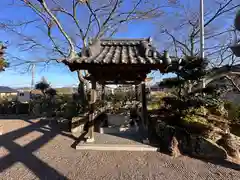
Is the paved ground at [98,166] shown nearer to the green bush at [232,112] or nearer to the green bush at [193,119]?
the green bush at [193,119]

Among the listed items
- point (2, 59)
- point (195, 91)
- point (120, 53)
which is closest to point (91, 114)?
point (120, 53)

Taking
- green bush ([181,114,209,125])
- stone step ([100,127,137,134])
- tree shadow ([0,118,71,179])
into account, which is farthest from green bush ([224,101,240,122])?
tree shadow ([0,118,71,179])

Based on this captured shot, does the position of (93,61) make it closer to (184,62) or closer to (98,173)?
(98,173)

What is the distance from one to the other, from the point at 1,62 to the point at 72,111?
599 centimetres

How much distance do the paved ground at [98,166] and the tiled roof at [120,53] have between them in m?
1.91

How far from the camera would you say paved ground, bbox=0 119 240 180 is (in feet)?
11.7

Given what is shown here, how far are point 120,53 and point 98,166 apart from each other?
8.79ft

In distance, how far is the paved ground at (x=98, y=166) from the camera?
3.55 metres

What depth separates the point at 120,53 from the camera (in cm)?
535

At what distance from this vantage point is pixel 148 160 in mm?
4262

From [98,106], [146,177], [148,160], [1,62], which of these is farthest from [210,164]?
[1,62]

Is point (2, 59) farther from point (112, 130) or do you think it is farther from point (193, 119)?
point (193, 119)

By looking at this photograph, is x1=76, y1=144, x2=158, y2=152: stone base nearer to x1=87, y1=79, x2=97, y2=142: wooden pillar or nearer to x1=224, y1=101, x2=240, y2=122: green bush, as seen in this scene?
x1=87, y1=79, x2=97, y2=142: wooden pillar

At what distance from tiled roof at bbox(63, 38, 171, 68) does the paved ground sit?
1.91 meters
